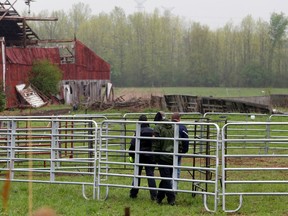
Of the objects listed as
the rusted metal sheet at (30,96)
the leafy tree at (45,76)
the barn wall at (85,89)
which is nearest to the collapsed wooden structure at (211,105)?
the rusted metal sheet at (30,96)

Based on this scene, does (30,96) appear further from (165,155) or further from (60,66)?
(165,155)

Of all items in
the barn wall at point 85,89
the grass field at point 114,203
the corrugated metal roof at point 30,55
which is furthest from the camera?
the barn wall at point 85,89

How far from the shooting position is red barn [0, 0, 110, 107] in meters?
45.7

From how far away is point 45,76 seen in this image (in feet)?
155

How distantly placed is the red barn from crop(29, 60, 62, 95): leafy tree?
0.64 meters

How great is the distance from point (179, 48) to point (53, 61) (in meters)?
55.0

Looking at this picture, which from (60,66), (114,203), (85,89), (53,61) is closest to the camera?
(114,203)

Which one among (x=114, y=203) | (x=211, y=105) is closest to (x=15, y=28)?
(x=211, y=105)

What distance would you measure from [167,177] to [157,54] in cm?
9293

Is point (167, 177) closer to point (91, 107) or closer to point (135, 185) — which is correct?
point (135, 185)

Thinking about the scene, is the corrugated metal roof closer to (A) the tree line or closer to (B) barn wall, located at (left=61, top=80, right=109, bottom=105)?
(B) barn wall, located at (left=61, top=80, right=109, bottom=105)

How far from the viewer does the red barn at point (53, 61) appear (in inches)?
1799

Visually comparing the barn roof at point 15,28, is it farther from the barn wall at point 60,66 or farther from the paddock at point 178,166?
the paddock at point 178,166

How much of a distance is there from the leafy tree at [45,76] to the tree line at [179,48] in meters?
46.7
